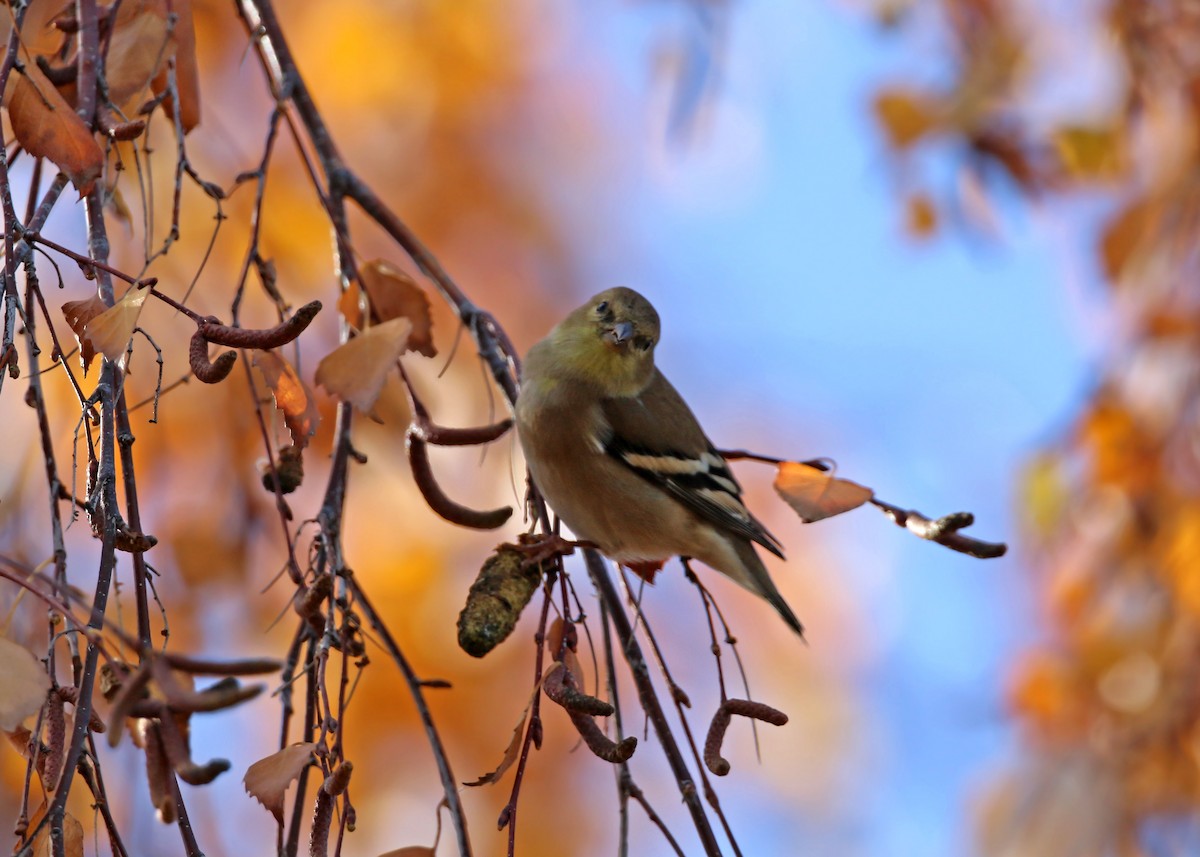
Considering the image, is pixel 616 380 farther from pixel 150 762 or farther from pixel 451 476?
pixel 150 762

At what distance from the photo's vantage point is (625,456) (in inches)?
125

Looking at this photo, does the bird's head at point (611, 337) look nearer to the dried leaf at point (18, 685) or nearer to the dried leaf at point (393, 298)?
the dried leaf at point (393, 298)

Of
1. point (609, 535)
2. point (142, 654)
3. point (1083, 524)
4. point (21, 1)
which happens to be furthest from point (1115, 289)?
point (142, 654)

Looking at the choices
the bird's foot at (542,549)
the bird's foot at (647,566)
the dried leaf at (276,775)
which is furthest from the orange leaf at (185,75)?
the bird's foot at (647,566)

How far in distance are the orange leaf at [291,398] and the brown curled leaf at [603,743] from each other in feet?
1.78

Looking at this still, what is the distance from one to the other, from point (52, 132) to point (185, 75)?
0.46m

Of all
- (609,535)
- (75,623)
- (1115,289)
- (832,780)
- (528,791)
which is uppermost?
(832,780)

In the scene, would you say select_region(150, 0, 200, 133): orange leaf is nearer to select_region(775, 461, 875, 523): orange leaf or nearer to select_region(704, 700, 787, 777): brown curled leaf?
select_region(775, 461, 875, 523): orange leaf

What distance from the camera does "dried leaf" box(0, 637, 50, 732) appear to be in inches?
49.2

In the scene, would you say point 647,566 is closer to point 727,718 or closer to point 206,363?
point 727,718

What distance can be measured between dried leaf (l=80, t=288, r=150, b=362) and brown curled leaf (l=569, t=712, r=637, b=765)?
78 cm

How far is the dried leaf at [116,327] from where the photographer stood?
1.39 metres

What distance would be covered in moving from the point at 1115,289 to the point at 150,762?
3474 millimetres

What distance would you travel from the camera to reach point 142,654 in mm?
1027
